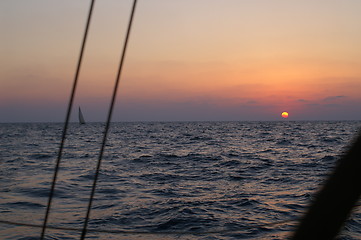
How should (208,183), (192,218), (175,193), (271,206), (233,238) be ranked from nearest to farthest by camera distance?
(233,238) < (192,218) < (271,206) < (175,193) < (208,183)

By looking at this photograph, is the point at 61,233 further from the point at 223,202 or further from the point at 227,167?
the point at 227,167

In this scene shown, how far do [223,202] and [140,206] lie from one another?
1918 millimetres

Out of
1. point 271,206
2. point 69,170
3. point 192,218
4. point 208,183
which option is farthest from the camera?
point 69,170

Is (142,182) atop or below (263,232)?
below

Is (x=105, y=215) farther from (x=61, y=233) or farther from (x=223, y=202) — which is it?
(x=223, y=202)

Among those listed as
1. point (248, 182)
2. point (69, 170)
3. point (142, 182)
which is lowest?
point (69, 170)

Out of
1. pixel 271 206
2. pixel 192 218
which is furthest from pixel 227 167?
pixel 192 218

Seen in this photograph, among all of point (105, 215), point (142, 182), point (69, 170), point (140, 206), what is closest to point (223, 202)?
point (140, 206)

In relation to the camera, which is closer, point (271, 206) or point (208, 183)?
point (271, 206)

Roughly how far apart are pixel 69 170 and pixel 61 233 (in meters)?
8.17

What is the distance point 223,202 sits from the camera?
8.52m

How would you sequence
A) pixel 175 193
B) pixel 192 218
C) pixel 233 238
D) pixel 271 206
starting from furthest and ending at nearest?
pixel 175 193, pixel 271 206, pixel 192 218, pixel 233 238

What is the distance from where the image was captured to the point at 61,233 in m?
6.42

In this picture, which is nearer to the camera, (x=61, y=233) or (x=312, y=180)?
(x=61, y=233)
